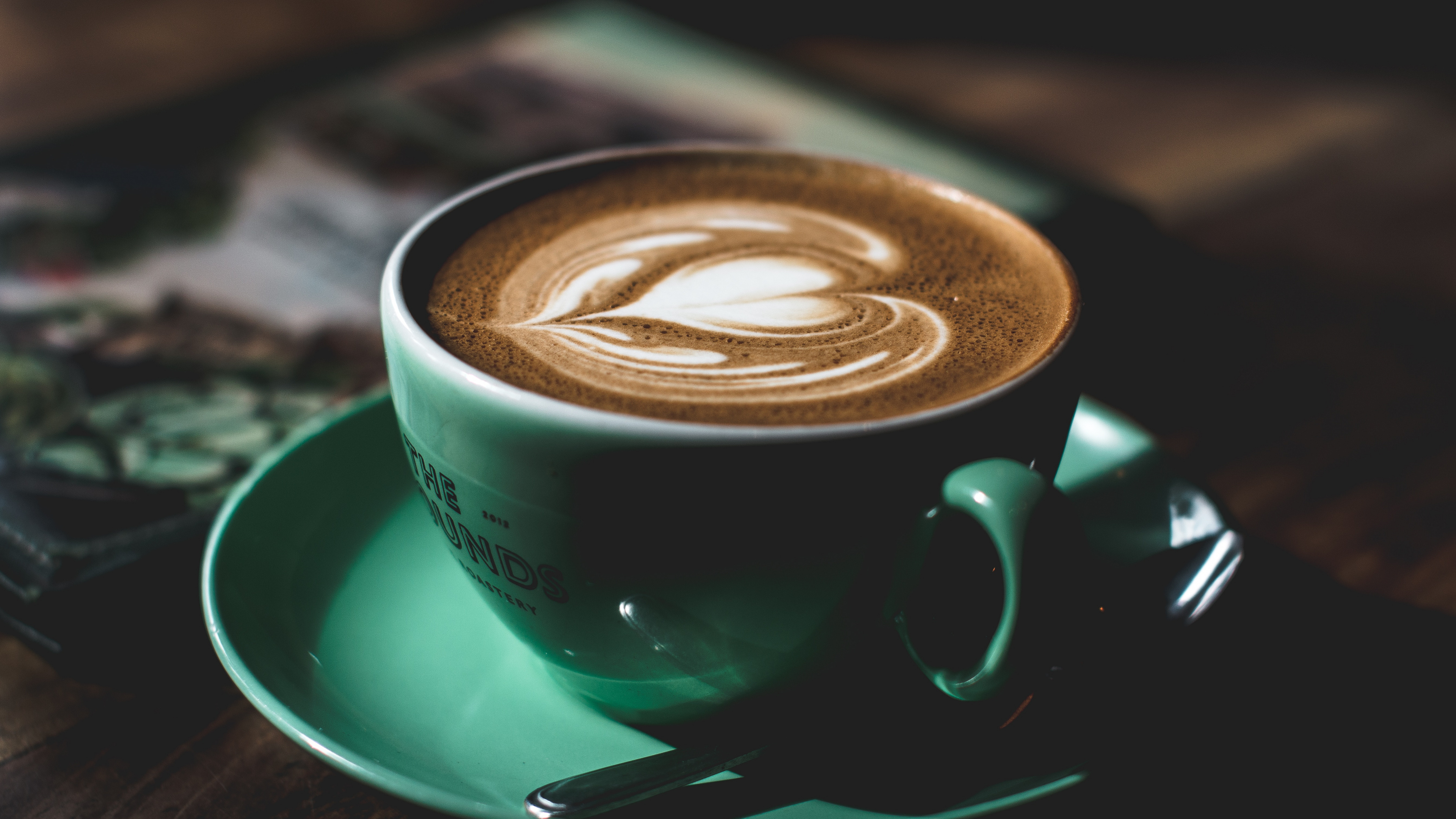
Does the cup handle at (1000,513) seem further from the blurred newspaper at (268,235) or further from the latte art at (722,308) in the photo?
the blurred newspaper at (268,235)

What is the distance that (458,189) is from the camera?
1.19 metres

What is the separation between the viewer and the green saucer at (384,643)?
1.67 feet

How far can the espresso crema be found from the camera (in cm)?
53

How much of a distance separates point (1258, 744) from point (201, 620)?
2.08 ft

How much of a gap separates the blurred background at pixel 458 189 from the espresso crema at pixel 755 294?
234 mm

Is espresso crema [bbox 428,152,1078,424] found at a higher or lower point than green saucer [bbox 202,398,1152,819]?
higher

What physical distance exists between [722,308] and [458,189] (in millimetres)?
675

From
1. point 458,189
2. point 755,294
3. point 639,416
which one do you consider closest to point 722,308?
point 755,294

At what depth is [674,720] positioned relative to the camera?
1.93ft

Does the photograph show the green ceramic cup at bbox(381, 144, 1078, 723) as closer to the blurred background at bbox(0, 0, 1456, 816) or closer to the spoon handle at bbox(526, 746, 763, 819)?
the spoon handle at bbox(526, 746, 763, 819)

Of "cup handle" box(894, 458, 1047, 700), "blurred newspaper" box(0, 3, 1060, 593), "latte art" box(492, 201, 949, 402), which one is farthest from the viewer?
"blurred newspaper" box(0, 3, 1060, 593)

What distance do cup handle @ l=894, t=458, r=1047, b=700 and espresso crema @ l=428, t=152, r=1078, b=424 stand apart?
0.05 meters

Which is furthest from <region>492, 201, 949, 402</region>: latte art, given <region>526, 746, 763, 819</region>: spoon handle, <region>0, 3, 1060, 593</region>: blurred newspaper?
<region>0, 3, 1060, 593</region>: blurred newspaper

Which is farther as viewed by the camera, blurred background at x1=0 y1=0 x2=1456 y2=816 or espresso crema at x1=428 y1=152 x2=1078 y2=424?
blurred background at x1=0 y1=0 x2=1456 y2=816
